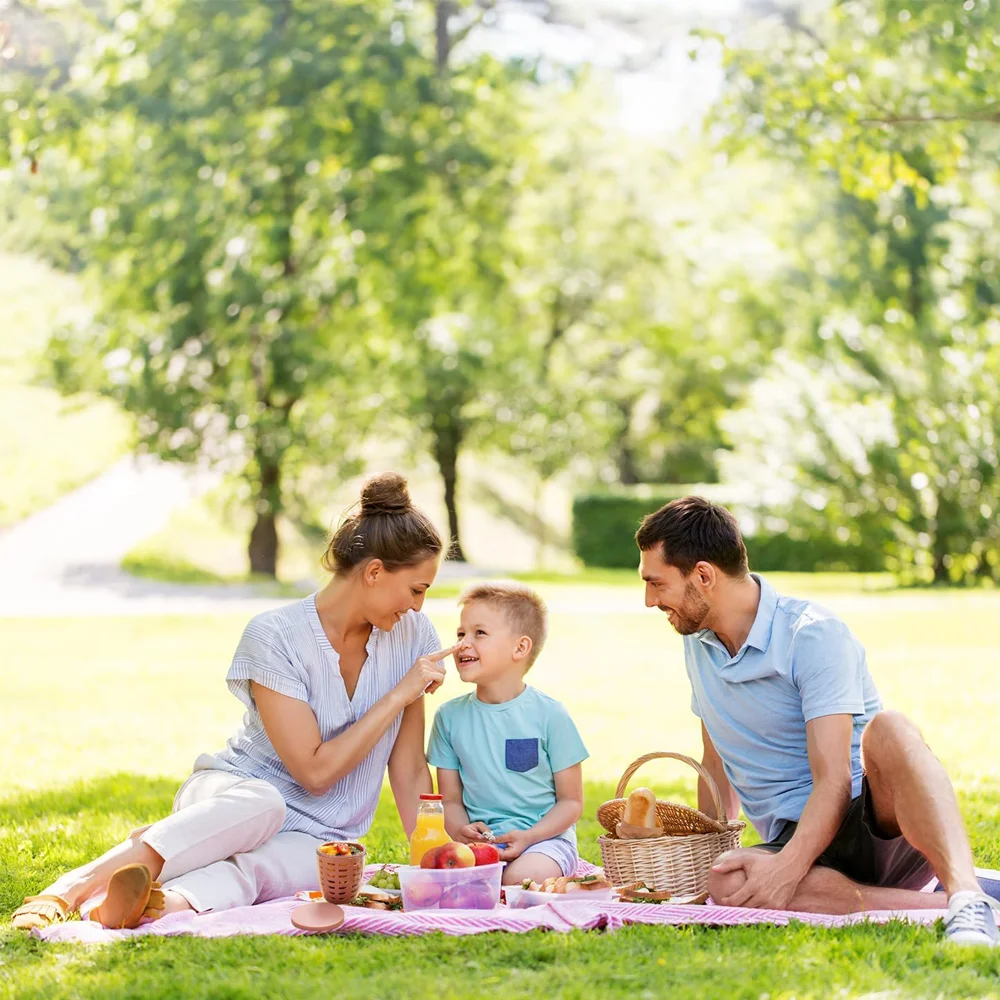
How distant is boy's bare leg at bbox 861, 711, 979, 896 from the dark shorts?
0.15 m

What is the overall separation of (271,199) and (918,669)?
1144 centimetres

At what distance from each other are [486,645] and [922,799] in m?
1.38

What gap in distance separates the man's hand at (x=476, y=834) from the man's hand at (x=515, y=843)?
4cm

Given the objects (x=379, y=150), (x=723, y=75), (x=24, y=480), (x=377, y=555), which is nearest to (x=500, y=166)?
(x=379, y=150)

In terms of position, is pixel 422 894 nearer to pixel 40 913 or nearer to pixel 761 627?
pixel 40 913

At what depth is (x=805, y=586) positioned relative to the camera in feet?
61.5

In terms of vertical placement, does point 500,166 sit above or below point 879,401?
above

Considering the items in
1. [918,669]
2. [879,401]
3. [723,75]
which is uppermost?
[723,75]

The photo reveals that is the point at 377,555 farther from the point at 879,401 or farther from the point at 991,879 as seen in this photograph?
the point at 879,401

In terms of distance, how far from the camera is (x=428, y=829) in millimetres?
3773

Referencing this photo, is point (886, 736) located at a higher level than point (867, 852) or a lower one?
higher

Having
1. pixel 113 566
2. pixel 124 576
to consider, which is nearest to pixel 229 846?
pixel 124 576

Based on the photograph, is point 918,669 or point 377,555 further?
point 918,669

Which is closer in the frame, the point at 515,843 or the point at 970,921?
the point at 970,921
